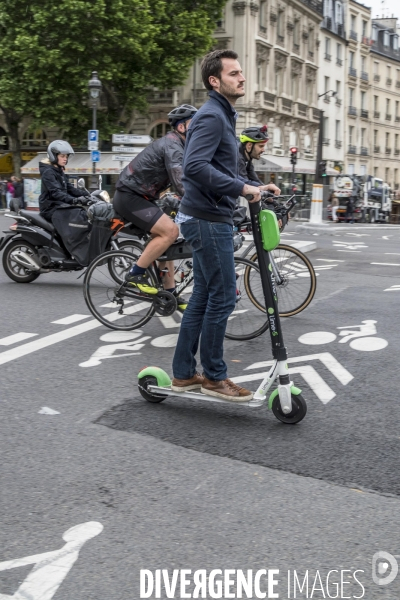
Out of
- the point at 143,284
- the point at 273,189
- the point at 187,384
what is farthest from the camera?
the point at 143,284

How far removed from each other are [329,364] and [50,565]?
142 inches

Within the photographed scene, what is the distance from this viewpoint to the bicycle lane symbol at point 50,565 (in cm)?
273

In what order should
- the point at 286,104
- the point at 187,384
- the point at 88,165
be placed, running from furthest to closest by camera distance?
the point at 286,104 < the point at 88,165 < the point at 187,384

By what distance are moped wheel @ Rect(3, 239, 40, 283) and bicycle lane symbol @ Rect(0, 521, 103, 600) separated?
308 inches

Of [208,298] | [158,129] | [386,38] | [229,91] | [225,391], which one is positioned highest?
[386,38]

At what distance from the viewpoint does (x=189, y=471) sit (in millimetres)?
3873

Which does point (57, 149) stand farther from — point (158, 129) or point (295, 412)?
point (158, 129)

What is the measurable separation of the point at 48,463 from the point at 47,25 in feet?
120

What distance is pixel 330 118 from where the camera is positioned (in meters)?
63.7

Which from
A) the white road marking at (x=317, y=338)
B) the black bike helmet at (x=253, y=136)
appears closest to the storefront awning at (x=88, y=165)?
the black bike helmet at (x=253, y=136)

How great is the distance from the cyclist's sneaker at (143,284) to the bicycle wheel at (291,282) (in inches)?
35.5

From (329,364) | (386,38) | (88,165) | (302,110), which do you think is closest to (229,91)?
(329,364)

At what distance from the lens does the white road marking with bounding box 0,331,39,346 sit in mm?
7027

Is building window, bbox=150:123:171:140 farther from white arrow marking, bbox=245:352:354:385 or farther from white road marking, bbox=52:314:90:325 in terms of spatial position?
white arrow marking, bbox=245:352:354:385
